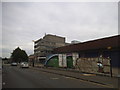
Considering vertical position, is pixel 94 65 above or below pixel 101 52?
below

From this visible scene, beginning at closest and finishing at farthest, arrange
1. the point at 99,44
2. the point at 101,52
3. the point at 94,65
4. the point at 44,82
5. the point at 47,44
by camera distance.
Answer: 1. the point at 44,82
2. the point at 94,65
3. the point at 99,44
4. the point at 101,52
5. the point at 47,44

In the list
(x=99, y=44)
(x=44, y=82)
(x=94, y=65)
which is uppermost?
(x=99, y=44)

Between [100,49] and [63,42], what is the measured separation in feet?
Answer: 250

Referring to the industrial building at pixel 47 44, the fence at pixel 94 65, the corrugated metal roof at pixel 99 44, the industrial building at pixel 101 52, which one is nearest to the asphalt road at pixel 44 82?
the fence at pixel 94 65

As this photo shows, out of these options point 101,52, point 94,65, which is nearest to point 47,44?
point 101,52

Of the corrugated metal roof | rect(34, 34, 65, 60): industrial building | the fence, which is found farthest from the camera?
rect(34, 34, 65, 60): industrial building

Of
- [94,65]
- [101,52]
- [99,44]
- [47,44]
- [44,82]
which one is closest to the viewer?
[44,82]

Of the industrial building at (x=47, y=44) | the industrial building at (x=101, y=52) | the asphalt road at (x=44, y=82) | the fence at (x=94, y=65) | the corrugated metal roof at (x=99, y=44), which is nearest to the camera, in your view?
the asphalt road at (x=44, y=82)

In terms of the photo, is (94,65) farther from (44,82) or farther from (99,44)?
(44,82)

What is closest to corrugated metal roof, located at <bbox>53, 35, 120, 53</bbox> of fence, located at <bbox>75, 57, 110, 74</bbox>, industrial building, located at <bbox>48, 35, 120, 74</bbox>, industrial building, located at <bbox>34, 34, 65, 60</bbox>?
industrial building, located at <bbox>48, 35, 120, 74</bbox>

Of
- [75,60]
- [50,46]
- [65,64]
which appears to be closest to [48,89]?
[75,60]

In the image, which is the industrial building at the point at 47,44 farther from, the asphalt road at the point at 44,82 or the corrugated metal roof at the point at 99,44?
the asphalt road at the point at 44,82

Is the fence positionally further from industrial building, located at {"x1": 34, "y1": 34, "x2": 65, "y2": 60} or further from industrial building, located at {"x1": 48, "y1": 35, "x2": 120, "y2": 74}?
industrial building, located at {"x1": 34, "y1": 34, "x2": 65, "y2": 60}

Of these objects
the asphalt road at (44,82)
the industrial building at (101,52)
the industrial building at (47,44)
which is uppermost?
the industrial building at (47,44)
